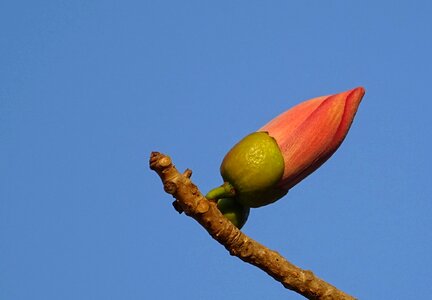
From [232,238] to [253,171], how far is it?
9.2 inches

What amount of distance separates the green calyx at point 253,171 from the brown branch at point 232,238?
0.15m

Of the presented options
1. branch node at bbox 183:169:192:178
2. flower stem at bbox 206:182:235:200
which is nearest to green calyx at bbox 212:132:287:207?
flower stem at bbox 206:182:235:200

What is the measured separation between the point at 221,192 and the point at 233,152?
0.42ft

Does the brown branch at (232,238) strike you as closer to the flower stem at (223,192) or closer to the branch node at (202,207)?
the branch node at (202,207)

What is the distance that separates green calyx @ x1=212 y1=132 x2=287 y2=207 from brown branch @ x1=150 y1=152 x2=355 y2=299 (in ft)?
0.50

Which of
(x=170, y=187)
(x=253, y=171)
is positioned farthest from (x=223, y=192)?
(x=170, y=187)

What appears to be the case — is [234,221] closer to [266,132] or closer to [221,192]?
[221,192]

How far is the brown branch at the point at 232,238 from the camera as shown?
208cm

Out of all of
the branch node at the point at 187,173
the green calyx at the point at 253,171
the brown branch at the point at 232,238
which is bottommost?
the brown branch at the point at 232,238

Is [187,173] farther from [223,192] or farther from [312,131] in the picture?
[312,131]

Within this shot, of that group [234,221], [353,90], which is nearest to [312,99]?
[353,90]

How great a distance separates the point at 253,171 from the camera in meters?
2.25

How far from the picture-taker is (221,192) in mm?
2264

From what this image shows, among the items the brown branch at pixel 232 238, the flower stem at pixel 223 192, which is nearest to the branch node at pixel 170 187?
the brown branch at pixel 232 238
